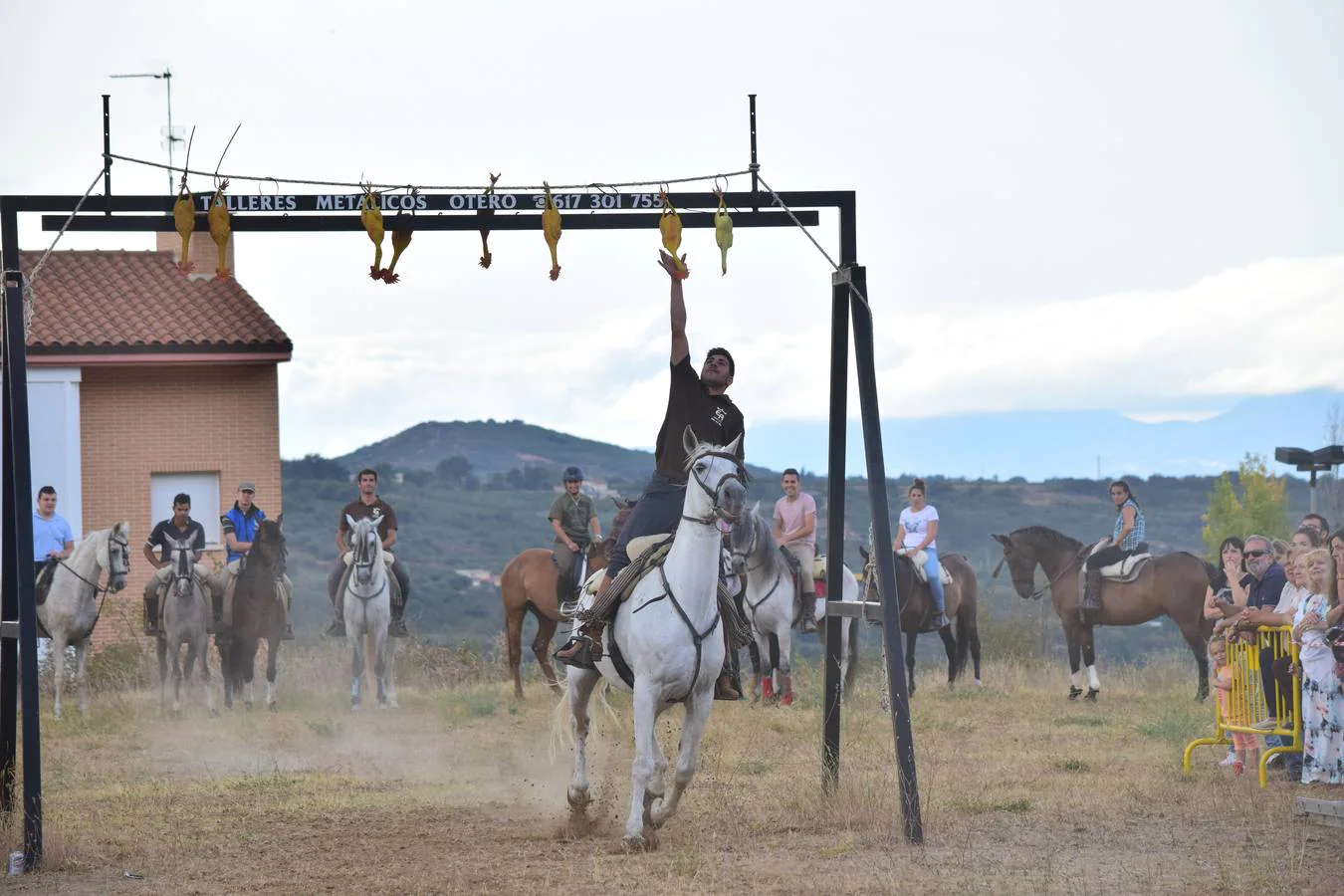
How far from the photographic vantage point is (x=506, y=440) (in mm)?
71000

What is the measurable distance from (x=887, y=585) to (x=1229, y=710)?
4.06 metres

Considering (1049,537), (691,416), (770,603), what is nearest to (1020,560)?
(1049,537)

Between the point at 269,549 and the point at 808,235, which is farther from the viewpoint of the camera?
the point at 269,549

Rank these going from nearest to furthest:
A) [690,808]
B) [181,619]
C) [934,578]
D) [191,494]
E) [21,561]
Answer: [21,561], [690,808], [181,619], [934,578], [191,494]

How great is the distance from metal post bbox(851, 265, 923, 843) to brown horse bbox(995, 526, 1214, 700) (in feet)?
32.9

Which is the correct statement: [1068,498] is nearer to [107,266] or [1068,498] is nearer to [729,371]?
[107,266]

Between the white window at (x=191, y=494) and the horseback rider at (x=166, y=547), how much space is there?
861 centimetres

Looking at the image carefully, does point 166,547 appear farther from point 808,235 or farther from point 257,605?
point 808,235

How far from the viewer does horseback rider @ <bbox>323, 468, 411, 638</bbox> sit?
19.9 meters

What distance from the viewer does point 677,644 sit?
31.7ft

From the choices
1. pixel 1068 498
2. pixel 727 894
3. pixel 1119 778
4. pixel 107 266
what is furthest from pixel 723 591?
pixel 1068 498

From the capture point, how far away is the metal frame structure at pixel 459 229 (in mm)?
9523

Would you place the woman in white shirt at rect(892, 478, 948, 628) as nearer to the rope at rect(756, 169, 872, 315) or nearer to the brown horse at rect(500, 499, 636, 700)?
the brown horse at rect(500, 499, 636, 700)

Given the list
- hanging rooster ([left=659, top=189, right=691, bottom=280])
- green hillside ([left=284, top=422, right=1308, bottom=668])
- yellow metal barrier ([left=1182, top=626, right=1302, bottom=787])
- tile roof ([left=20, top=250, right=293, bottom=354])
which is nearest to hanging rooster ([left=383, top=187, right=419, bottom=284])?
hanging rooster ([left=659, top=189, right=691, bottom=280])
